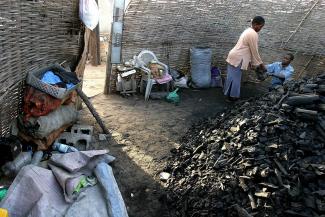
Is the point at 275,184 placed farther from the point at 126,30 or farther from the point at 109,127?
the point at 126,30

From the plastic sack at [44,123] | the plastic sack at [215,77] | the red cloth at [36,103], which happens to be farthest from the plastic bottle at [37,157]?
the plastic sack at [215,77]

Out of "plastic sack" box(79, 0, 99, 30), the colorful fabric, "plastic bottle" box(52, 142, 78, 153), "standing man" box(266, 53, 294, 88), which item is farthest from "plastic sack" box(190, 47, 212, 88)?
"plastic bottle" box(52, 142, 78, 153)

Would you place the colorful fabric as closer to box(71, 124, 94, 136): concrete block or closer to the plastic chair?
the plastic chair

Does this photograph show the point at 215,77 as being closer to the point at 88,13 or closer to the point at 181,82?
the point at 181,82

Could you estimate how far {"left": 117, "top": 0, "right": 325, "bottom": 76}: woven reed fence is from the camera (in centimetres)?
801

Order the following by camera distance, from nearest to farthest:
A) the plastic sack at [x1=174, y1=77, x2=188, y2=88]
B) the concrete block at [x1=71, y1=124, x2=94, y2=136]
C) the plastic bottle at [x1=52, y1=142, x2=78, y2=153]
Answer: the plastic bottle at [x1=52, y1=142, x2=78, y2=153], the concrete block at [x1=71, y1=124, x2=94, y2=136], the plastic sack at [x1=174, y1=77, x2=188, y2=88]

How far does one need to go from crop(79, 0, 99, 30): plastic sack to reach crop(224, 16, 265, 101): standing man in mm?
3349

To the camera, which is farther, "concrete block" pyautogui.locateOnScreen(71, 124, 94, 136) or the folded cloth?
the folded cloth

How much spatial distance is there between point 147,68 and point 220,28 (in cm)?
258

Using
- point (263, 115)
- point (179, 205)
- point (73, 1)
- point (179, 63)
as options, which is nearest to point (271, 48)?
point (179, 63)

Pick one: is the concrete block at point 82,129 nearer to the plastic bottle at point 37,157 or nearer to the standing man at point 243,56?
the plastic bottle at point 37,157

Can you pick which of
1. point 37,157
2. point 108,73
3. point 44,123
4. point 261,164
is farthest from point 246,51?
point 37,157

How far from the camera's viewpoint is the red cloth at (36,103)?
474 cm

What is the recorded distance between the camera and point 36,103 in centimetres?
472
